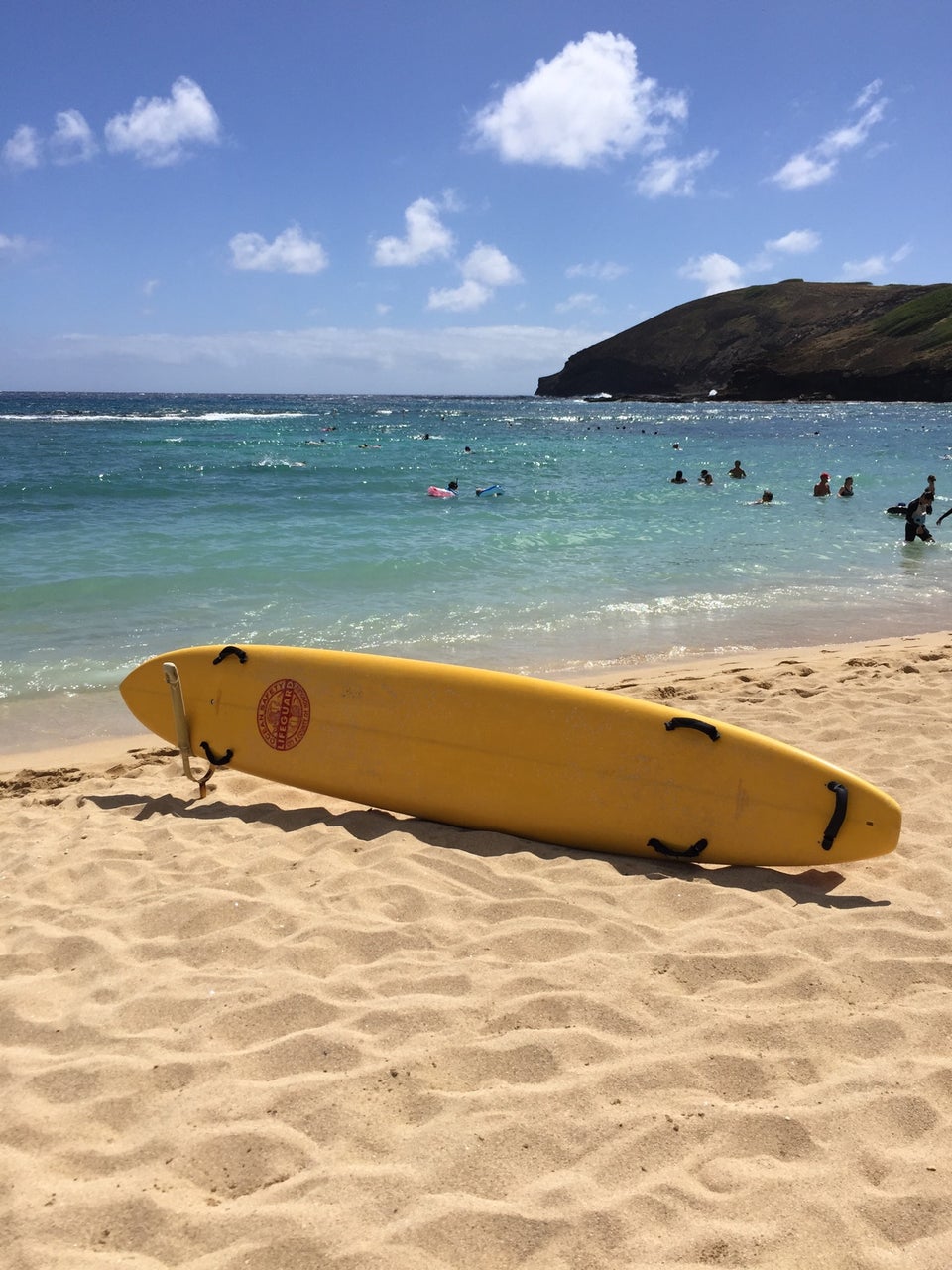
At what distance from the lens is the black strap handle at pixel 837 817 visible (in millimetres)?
3471

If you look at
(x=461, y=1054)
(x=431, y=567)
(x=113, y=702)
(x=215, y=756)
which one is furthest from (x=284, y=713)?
(x=431, y=567)

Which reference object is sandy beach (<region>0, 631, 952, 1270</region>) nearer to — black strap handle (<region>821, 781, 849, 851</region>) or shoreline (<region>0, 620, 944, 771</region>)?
black strap handle (<region>821, 781, 849, 851</region>)

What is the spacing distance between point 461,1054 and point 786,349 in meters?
104

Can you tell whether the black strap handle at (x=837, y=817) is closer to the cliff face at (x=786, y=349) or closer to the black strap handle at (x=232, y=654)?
the black strap handle at (x=232, y=654)

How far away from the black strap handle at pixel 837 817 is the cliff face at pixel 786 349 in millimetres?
80110

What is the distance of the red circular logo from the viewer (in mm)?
4391

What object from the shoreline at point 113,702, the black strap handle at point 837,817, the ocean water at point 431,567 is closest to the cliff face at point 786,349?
the ocean water at point 431,567

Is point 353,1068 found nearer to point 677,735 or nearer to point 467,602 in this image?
point 677,735

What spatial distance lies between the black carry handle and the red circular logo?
1.88m

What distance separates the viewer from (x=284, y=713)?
4453 mm

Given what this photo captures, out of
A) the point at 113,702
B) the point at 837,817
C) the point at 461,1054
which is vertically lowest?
the point at 113,702

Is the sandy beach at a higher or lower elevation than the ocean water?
lower

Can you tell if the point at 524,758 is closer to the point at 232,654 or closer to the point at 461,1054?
the point at 461,1054

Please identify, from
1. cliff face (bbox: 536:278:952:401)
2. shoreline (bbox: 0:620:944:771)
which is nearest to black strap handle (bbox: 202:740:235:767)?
shoreline (bbox: 0:620:944:771)
